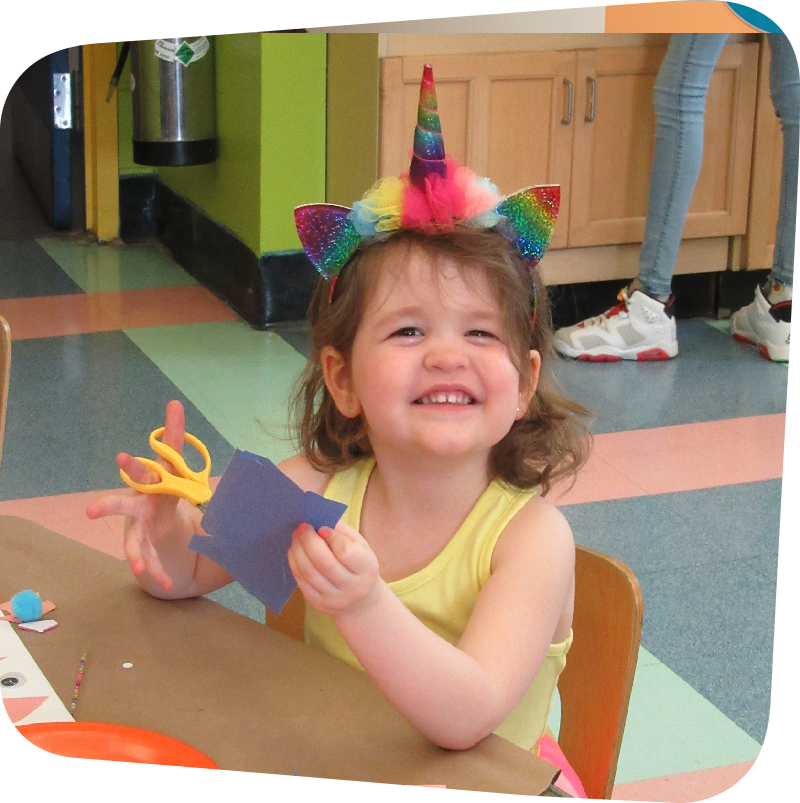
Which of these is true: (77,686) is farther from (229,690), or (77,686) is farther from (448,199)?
(448,199)

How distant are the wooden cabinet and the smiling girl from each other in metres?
1.83

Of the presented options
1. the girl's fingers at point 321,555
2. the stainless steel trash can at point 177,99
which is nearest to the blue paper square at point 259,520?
the girl's fingers at point 321,555

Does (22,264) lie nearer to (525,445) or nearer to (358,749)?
(525,445)

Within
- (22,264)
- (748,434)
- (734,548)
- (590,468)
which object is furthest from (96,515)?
(22,264)

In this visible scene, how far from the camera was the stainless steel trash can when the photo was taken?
306 centimetres

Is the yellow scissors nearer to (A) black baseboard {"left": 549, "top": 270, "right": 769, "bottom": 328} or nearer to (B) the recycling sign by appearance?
(A) black baseboard {"left": 549, "top": 270, "right": 769, "bottom": 328}

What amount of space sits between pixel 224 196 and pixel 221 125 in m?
0.19

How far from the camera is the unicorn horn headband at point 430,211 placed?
80 cm

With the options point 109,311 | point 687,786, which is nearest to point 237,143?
point 109,311

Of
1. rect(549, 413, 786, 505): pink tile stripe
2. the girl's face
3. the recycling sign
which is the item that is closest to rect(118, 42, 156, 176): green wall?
the recycling sign

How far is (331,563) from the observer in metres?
0.62

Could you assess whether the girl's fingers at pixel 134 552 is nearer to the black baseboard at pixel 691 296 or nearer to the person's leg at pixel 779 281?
the person's leg at pixel 779 281

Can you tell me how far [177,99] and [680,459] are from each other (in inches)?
64.4

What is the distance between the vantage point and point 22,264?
3430mm
